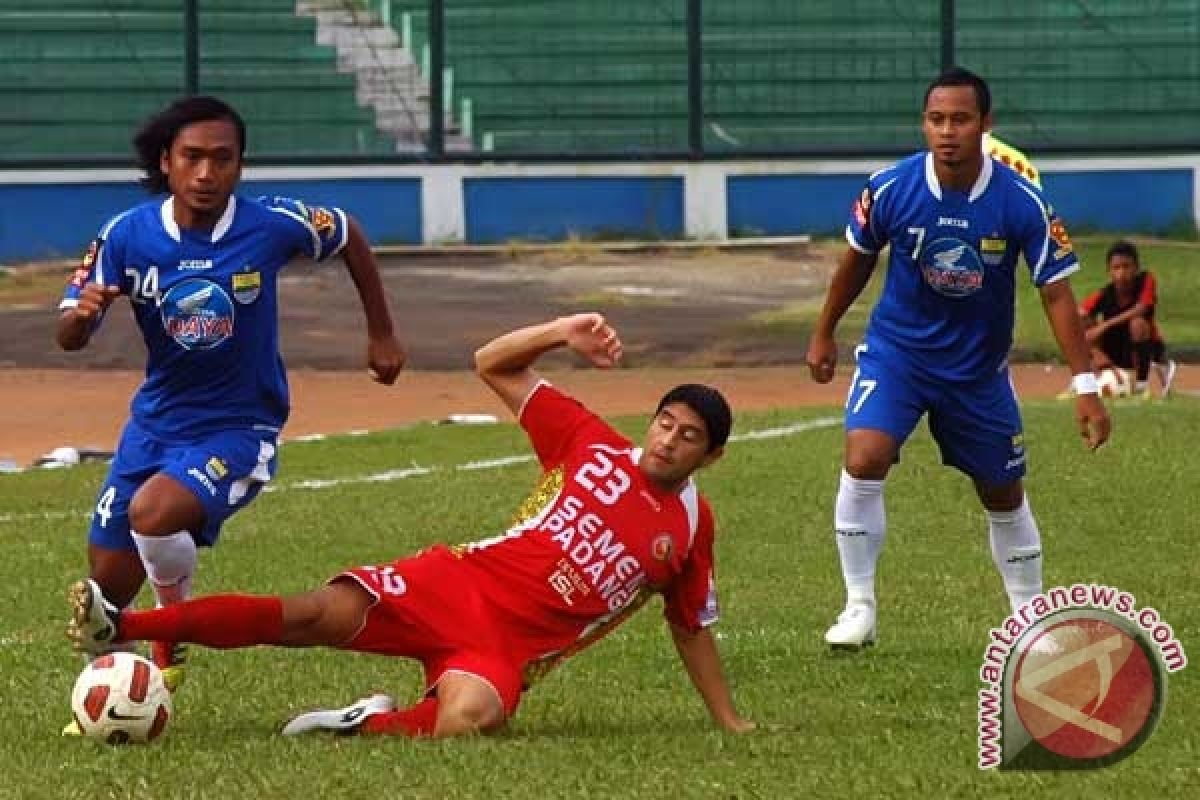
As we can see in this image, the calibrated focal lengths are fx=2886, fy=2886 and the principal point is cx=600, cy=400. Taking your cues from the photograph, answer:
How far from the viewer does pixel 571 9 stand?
31.9 meters

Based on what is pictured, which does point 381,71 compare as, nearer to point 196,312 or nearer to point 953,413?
point 953,413

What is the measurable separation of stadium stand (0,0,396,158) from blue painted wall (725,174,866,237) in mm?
3760

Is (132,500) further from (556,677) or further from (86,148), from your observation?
(86,148)

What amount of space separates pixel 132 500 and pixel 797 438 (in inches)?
342

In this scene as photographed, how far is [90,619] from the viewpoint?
789cm

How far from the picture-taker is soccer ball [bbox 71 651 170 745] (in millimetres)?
8047

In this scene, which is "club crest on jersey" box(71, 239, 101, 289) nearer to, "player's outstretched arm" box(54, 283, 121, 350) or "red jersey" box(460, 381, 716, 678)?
"player's outstretched arm" box(54, 283, 121, 350)

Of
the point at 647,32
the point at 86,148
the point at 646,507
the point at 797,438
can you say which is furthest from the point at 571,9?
the point at 646,507

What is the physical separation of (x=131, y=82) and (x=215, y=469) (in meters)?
22.6

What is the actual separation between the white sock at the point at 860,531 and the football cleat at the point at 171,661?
2546 mm

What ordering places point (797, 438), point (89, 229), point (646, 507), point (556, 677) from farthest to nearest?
1. point (89, 229)
2. point (797, 438)
3. point (556, 677)
4. point (646, 507)

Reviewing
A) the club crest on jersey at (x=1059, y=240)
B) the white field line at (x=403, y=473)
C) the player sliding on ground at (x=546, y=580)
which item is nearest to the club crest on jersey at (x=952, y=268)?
the club crest on jersey at (x=1059, y=240)

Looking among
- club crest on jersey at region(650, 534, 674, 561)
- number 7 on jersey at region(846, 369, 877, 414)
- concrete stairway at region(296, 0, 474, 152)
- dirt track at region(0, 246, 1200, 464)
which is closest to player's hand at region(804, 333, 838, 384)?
number 7 on jersey at region(846, 369, 877, 414)

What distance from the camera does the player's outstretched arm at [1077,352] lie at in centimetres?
999
